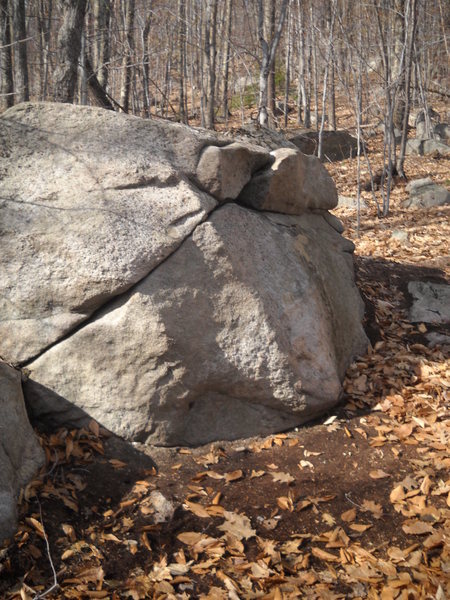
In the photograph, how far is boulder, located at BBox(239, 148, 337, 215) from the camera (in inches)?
174

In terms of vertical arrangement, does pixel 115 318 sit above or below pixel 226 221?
below

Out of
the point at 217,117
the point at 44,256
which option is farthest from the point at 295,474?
the point at 217,117

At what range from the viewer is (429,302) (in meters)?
5.55

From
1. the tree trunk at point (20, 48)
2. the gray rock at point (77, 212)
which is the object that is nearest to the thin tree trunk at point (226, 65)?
the tree trunk at point (20, 48)

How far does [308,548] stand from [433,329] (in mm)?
2949

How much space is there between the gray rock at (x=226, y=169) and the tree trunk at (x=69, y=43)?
10.8ft

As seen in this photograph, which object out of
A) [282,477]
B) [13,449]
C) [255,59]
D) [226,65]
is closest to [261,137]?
[282,477]

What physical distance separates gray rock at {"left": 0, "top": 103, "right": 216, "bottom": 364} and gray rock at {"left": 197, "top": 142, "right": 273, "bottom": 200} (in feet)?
0.31

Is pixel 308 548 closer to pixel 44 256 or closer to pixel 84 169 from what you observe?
pixel 44 256

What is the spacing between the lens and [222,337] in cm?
374

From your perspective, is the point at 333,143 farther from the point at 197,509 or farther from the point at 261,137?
the point at 197,509

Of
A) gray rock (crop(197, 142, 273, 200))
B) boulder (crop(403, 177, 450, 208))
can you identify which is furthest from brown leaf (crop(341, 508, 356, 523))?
boulder (crop(403, 177, 450, 208))

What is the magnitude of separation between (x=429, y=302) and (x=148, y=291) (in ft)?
10.3

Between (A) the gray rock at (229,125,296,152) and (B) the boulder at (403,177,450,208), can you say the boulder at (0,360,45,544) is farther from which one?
(B) the boulder at (403,177,450,208)
